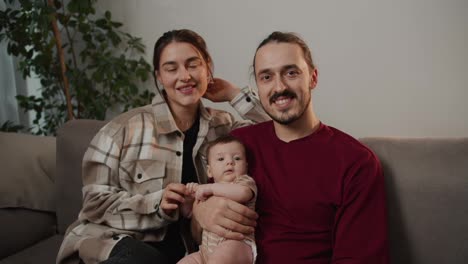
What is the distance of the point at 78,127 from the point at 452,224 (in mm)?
1517

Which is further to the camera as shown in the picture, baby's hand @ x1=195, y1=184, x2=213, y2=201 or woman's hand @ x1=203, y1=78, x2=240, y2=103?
woman's hand @ x1=203, y1=78, x2=240, y2=103

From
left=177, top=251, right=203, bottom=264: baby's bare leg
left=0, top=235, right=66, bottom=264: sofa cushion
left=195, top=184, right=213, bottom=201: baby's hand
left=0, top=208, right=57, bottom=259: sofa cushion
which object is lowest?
left=0, top=235, right=66, bottom=264: sofa cushion

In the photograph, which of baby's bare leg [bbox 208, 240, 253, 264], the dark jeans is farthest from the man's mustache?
the dark jeans

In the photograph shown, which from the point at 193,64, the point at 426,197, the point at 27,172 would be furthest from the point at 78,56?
the point at 426,197

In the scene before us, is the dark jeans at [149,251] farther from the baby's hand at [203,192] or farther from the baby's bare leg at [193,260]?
the baby's hand at [203,192]

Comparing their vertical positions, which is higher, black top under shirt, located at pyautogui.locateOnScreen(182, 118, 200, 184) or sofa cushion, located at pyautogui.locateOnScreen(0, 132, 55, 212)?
black top under shirt, located at pyautogui.locateOnScreen(182, 118, 200, 184)

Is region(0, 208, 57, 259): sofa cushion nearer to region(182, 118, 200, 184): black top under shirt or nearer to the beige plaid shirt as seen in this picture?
the beige plaid shirt

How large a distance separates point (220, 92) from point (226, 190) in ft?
1.88

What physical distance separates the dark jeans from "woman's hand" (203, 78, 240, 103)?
54 cm

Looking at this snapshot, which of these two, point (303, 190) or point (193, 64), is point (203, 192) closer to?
point (303, 190)

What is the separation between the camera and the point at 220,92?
175cm

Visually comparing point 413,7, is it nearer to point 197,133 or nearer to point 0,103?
point 197,133

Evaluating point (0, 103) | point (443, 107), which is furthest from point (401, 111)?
point (0, 103)

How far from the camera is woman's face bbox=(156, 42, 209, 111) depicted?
59.1 inches
